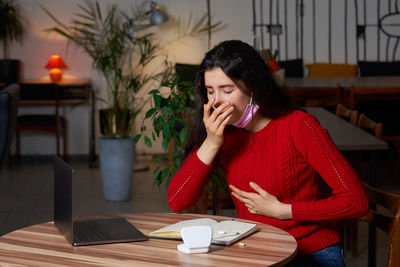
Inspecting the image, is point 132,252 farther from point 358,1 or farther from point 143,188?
point 358,1

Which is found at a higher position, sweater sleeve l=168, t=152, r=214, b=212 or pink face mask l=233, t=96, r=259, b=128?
pink face mask l=233, t=96, r=259, b=128

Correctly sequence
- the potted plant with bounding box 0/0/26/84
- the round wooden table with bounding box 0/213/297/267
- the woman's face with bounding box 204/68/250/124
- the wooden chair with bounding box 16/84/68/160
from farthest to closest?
1. the potted plant with bounding box 0/0/26/84
2. the wooden chair with bounding box 16/84/68/160
3. the woman's face with bounding box 204/68/250/124
4. the round wooden table with bounding box 0/213/297/267

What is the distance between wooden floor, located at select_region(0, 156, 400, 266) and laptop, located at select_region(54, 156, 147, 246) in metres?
2.29

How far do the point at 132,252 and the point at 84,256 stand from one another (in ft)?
0.40

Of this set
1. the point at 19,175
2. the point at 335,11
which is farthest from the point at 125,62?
the point at 335,11

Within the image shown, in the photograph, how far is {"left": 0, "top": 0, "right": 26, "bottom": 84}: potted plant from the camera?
726 cm

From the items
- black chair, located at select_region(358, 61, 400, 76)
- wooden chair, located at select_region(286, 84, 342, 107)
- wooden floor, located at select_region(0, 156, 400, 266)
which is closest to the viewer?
wooden floor, located at select_region(0, 156, 400, 266)

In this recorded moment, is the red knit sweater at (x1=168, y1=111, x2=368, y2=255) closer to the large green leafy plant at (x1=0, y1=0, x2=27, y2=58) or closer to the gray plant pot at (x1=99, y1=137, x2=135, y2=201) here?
the gray plant pot at (x1=99, y1=137, x2=135, y2=201)

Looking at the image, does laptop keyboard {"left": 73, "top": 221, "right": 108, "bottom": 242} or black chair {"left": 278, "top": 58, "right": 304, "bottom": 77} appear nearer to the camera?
laptop keyboard {"left": 73, "top": 221, "right": 108, "bottom": 242}

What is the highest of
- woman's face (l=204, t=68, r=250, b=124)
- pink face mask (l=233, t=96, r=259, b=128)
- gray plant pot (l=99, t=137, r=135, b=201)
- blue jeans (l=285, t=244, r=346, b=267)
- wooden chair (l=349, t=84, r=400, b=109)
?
woman's face (l=204, t=68, r=250, b=124)

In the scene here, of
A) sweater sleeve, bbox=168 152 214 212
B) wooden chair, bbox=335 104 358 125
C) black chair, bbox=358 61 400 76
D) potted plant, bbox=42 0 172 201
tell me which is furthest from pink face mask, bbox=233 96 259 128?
black chair, bbox=358 61 400 76

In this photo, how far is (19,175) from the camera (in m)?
6.62

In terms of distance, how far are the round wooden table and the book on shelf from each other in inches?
0.7

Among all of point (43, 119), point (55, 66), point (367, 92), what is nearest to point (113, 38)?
point (55, 66)
